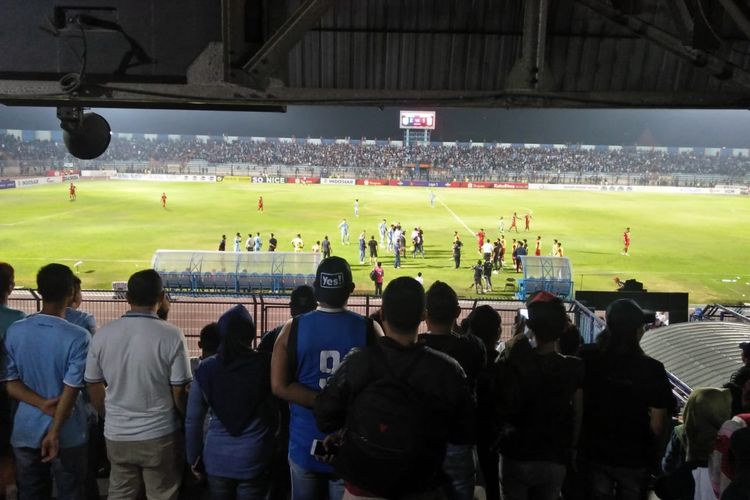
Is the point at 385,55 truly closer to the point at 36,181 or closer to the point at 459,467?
the point at 459,467

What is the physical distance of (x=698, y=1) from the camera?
4637 millimetres

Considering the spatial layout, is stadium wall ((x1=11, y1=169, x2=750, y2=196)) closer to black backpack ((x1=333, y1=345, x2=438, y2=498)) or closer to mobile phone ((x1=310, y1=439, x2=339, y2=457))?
mobile phone ((x1=310, y1=439, x2=339, y2=457))

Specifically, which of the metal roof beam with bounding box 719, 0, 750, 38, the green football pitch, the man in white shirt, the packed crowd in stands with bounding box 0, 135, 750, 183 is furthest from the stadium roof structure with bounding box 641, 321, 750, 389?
the packed crowd in stands with bounding box 0, 135, 750, 183

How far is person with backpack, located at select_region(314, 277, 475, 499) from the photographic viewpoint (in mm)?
2619

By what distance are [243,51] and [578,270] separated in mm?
25079

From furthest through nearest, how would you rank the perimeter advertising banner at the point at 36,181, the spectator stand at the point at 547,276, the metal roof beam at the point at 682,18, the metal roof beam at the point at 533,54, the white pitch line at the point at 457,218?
the perimeter advertising banner at the point at 36,181
the white pitch line at the point at 457,218
the spectator stand at the point at 547,276
the metal roof beam at the point at 533,54
the metal roof beam at the point at 682,18

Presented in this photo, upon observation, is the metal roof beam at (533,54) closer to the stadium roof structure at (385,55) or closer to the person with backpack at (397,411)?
the stadium roof structure at (385,55)

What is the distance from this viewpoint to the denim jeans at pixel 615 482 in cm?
371

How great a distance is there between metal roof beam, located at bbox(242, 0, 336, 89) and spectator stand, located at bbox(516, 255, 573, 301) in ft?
60.2

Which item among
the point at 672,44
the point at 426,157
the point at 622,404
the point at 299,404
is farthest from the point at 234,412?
the point at 426,157

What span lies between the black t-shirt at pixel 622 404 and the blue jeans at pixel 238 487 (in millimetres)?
1993

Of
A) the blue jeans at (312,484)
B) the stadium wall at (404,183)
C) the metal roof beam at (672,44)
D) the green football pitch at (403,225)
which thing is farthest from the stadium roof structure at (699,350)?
the stadium wall at (404,183)

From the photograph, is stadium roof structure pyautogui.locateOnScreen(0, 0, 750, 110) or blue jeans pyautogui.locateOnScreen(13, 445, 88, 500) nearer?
blue jeans pyautogui.locateOnScreen(13, 445, 88, 500)

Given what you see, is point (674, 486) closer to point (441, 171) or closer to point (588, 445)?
point (588, 445)
